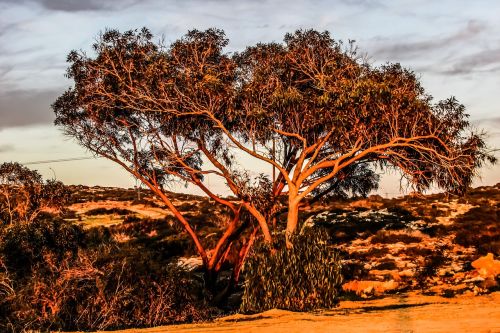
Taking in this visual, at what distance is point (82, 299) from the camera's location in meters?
15.1

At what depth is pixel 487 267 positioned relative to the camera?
19.8 metres

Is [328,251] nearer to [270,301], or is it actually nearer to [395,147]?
[270,301]

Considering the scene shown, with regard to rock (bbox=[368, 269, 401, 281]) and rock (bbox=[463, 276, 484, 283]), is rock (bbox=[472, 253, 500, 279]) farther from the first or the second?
rock (bbox=[368, 269, 401, 281])

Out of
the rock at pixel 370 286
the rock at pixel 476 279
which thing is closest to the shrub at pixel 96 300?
the rock at pixel 370 286

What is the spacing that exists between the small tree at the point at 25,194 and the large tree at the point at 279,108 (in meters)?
3.50

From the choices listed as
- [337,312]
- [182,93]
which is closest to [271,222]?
[182,93]

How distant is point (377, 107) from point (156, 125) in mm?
8403

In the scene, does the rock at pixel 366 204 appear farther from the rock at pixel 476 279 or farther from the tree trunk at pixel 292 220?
the tree trunk at pixel 292 220

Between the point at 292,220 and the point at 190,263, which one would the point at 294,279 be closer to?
the point at 292,220

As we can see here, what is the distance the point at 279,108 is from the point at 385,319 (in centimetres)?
840

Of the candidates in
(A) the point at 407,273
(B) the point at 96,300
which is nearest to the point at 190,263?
(A) the point at 407,273

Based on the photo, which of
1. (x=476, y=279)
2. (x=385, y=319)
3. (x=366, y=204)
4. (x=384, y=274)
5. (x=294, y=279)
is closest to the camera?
(x=385, y=319)

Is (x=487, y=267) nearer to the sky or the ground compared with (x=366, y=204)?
nearer to the ground

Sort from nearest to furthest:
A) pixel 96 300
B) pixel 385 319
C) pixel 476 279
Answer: pixel 385 319, pixel 96 300, pixel 476 279
